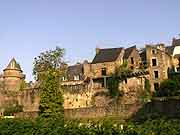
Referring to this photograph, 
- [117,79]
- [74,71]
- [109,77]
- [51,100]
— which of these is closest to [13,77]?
[74,71]

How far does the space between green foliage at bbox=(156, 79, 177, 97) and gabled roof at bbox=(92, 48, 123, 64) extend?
955cm

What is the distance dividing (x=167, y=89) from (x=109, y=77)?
9.73 meters

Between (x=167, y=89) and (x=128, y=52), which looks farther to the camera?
(x=128, y=52)

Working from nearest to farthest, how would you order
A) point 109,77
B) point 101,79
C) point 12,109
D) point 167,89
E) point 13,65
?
point 167,89
point 12,109
point 109,77
point 101,79
point 13,65

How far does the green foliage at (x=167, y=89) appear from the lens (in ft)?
186

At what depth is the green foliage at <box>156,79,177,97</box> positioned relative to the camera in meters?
56.7

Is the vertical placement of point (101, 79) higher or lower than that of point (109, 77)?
lower

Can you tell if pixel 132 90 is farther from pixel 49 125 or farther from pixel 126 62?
pixel 49 125

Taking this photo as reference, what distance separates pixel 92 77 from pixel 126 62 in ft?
20.4

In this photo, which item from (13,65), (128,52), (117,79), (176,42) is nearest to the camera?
(117,79)

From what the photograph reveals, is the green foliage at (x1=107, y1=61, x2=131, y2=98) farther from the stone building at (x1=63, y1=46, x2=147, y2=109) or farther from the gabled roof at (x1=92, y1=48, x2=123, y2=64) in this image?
the gabled roof at (x1=92, y1=48, x2=123, y2=64)

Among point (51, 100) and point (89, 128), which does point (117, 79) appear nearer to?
point (51, 100)

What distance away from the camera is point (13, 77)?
77.4 m

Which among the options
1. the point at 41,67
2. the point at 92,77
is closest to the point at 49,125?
the point at 92,77
